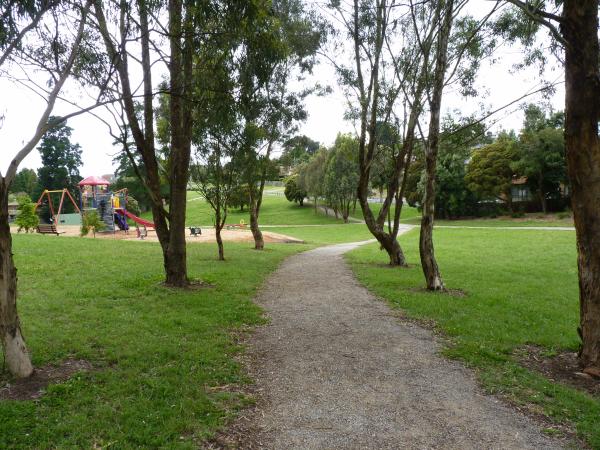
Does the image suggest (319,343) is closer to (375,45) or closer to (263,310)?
(263,310)

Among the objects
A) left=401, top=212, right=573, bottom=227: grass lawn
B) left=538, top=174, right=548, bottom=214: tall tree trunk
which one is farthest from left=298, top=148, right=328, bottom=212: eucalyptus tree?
left=538, top=174, right=548, bottom=214: tall tree trunk

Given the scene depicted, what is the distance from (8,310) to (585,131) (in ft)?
22.6

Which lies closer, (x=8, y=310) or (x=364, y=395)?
(x=8, y=310)

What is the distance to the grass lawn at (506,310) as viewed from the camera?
16.1 ft

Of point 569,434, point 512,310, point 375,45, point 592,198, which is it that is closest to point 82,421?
point 569,434

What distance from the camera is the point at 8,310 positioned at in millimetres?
4633

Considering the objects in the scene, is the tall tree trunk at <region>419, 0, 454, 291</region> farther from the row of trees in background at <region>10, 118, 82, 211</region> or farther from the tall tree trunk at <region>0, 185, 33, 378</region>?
the row of trees in background at <region>10, 118, 82, 211</region>

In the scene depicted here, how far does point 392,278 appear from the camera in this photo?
12898mm

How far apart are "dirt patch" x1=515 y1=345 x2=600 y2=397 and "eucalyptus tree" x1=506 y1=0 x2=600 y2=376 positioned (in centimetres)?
22

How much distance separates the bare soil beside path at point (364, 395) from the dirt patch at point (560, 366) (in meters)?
1.10

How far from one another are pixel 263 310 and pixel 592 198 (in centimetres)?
594

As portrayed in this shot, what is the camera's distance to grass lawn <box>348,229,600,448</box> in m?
4.91

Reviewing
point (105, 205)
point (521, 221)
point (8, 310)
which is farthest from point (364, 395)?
point (521, 221)

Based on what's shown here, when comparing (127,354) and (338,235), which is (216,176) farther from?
(338,235)
